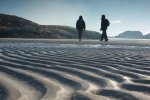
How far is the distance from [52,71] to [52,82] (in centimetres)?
80

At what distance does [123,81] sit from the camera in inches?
138

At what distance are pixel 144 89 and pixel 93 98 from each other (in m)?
0.66

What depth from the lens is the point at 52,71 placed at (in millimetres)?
4113

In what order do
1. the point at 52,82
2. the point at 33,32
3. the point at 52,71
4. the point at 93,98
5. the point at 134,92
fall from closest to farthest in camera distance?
1. the point at 93,98
2. the point at 134,92
3. the point at 52,82
4. the point at 52,71
5. the point at 33,32

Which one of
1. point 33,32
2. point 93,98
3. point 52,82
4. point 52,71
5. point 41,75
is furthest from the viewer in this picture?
point 33,32

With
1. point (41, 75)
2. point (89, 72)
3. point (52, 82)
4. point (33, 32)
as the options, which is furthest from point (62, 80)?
point (33, 32)

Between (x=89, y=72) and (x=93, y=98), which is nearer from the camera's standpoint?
(x=93, y=98)

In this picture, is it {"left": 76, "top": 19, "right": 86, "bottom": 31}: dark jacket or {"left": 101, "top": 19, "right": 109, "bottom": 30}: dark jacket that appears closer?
{"left": 101, "top": 19, "right": 109, "bottom": 30}: dark jacket

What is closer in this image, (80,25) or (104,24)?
(104,24)

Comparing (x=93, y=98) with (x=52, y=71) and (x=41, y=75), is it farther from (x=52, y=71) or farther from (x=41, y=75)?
(x=52, y=71)

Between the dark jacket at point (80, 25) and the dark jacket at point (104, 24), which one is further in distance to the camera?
the dark jacket at point (80, 25)

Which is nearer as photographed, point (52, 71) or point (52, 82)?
point (52, 82)

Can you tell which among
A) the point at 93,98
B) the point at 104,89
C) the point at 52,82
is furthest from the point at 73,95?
the point at 52,82

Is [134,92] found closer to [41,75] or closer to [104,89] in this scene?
[104,89]
